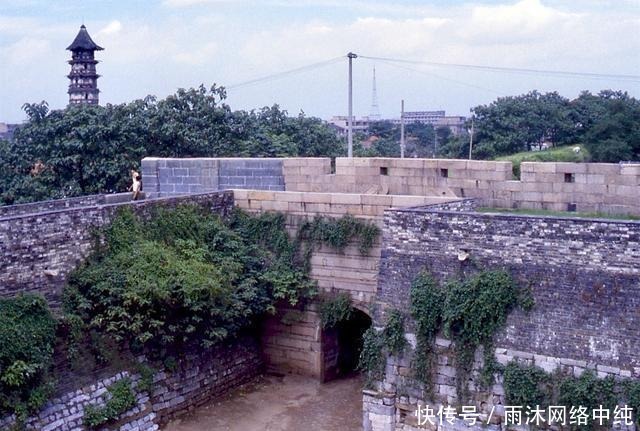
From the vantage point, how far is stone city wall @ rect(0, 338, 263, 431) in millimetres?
9602

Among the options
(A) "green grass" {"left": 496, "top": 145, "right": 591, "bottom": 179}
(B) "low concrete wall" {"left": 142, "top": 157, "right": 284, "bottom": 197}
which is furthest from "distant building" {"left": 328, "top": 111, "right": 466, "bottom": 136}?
(B) "low concrete wall" {"left": 142, "top": 157, "right": 284, "bottom": 197}

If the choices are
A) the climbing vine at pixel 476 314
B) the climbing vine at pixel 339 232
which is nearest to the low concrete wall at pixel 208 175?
the climbing vine at pixel 339 232

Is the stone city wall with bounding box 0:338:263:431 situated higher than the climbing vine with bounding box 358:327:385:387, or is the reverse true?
the climbing vine with bounding box 358:327:385:387

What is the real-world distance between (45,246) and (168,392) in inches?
118

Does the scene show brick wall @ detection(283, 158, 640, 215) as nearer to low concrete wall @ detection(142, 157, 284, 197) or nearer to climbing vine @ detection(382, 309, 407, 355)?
low concrete wall @ detection(142, 157, 284, 197)

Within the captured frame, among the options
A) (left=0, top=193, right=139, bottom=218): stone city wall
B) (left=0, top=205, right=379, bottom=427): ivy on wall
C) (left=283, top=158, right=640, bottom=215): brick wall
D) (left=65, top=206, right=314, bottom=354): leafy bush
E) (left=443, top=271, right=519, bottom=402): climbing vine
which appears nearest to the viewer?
(left=443, top=271, right=519, bottom=402): climbing vine

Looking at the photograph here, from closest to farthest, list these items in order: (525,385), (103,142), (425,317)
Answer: (525,385)
(425,317)
(103,142)

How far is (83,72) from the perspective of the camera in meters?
38.8

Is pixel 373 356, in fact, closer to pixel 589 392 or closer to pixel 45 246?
pixel 589 392

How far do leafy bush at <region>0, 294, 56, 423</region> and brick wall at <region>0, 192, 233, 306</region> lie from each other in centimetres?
34

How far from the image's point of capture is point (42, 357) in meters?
9.33

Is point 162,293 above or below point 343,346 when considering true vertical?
above

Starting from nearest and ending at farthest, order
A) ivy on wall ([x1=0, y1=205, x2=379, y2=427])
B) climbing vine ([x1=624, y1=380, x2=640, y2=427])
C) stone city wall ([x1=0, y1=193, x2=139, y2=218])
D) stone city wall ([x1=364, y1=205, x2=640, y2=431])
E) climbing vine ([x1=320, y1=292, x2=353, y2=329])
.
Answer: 1. climbing vine ([x1=624, y1=380, x2=640, y2=427])
2. stone city wall ([x1=364, y1=205, x2=640, y2=431])
3. ivy on wall ([x1=0, y1=205, x2=379, y2=427])
4. climbing vine ([x1=320, y1=292, x2=353, y2=329])
5. stone city wall ([x1=0, y1=193, x2=139, y2=218])

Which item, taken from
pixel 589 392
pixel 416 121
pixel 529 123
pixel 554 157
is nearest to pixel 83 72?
pixel 529 123
